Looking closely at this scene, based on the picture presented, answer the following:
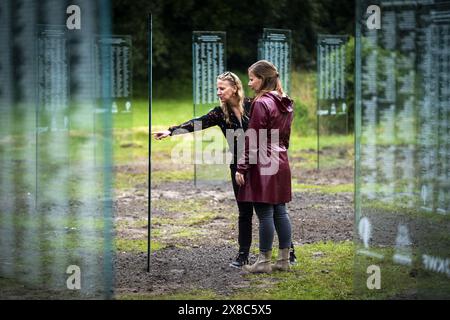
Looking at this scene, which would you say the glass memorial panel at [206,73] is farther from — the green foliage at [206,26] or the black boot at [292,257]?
the green foliage at [206,26]

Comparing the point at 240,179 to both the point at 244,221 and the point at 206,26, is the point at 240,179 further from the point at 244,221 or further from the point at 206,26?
the point at 206,26

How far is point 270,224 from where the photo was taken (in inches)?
282

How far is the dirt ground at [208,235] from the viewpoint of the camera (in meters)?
7.06

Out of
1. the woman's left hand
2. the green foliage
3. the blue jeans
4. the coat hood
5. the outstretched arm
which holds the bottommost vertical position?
the blue jeans

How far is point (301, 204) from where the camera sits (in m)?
11.3

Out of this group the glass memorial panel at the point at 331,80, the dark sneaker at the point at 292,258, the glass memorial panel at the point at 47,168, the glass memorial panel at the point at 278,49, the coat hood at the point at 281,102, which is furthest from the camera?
the glass memorial panel at the point at 331,80

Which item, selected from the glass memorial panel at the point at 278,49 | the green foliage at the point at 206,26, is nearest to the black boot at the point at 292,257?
the glass memorial panel at the point at 278,49

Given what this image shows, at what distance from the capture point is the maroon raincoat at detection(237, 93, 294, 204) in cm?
698

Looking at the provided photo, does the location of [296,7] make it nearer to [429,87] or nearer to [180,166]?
[180,166]

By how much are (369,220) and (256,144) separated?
1.14 metres

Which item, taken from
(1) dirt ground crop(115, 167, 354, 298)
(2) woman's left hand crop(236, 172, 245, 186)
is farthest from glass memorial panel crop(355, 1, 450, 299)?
(1) dirt ground crop(115, 167, 354, 298)

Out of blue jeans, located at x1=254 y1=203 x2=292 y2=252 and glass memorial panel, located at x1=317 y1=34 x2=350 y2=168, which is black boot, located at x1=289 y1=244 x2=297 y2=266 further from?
glass memorial panel, located at x1=317 y1=34 x2=350 y2=168

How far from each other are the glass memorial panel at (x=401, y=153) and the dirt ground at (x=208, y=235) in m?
1.20

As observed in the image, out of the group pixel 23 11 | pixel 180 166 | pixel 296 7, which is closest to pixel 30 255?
pixel 23 11
